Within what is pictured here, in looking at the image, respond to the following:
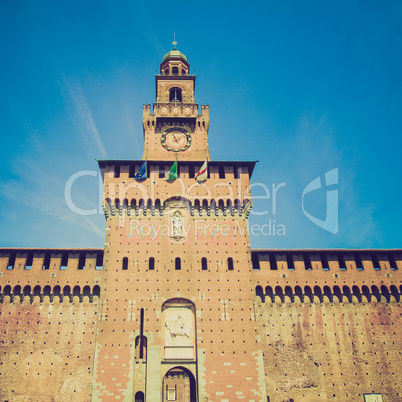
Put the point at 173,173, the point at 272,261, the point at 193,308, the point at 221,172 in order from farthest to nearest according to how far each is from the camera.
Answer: the point at 221,172
the point at 173,173
the point at 272,261
the point at 193,308

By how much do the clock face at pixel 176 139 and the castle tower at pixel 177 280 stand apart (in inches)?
3.3

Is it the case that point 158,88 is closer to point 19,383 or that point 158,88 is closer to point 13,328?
point 13,328

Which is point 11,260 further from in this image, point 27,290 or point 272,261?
point 272,261

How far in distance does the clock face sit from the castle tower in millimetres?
83

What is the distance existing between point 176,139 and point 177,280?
1183 centimetres

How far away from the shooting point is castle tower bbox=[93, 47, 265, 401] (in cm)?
2219

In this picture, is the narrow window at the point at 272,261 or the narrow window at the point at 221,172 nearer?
the narrow window at the point at 272,261

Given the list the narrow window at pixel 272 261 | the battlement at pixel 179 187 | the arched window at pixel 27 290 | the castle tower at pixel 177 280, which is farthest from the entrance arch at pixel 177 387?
the battlement at pixel 179 187

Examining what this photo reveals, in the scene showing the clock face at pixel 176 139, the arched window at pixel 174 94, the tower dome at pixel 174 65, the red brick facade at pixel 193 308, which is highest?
the tower dome at pixel 174 65

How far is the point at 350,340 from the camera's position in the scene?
25.0 meters

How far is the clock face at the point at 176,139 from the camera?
3011 centimetres

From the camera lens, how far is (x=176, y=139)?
30484 mm

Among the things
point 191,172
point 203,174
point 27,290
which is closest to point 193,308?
point 203,174

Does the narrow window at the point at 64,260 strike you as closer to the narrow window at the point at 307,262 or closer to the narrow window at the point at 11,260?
the narrow window at the point at 11,260
